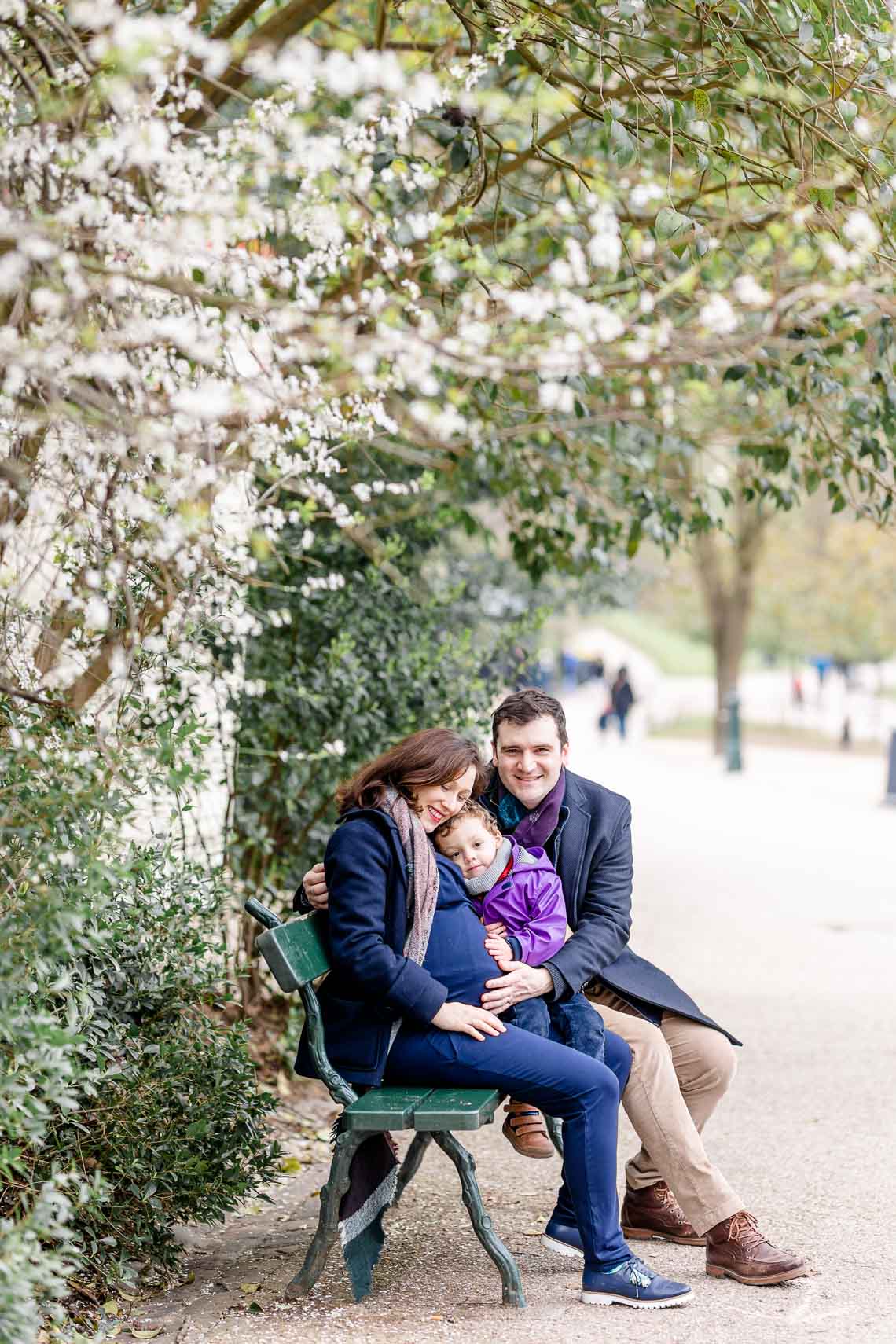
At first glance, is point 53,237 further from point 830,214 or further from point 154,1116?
point 830,214

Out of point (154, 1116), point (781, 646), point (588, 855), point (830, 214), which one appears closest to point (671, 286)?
point (830, 214)

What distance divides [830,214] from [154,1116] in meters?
4.21

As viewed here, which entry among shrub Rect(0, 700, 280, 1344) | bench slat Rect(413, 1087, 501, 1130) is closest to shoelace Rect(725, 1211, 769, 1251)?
bench slat Rect(413, 1087, 501, 1130)

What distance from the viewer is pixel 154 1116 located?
4352 mm

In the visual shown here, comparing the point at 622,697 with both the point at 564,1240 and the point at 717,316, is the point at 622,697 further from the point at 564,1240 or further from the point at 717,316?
the point at 564,1240

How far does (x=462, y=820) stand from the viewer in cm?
459

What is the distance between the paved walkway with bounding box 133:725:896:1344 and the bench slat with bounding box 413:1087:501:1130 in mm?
573

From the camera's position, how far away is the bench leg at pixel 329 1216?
165 inches

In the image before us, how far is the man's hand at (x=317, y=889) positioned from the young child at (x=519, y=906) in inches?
14.4

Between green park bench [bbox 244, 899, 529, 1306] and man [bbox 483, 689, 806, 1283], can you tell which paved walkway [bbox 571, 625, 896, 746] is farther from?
green park bench [bbox 244, 899, 529, 1306]

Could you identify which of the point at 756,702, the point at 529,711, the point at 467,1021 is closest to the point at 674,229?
the point at 529,711

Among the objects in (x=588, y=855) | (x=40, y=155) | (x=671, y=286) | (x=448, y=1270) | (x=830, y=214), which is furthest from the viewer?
(x=830, y=214)

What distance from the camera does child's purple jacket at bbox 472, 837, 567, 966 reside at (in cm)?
463

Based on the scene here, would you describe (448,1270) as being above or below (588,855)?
below
